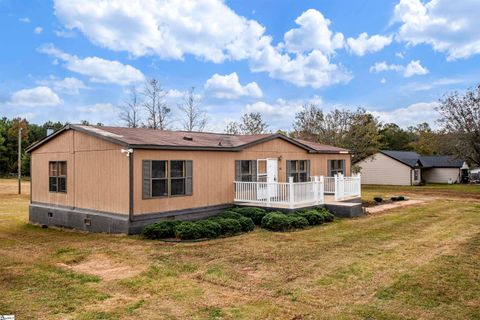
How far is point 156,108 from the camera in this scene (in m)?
37.8

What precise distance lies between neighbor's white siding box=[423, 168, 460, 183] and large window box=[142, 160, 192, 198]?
39328 mm

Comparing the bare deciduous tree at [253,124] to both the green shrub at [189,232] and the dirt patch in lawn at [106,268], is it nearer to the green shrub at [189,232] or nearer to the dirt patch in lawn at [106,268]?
the green shrub at [189,232]

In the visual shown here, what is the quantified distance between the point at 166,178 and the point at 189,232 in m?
2.46

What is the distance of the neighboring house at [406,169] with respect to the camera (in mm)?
39500

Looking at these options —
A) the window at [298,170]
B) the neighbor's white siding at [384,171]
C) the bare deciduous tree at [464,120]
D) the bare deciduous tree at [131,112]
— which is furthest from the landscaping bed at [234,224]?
the neighbor's white siding at [384,171]

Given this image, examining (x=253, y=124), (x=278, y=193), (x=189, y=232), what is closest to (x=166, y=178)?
(x=189, y=232)

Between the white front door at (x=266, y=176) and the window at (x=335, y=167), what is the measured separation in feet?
15.4

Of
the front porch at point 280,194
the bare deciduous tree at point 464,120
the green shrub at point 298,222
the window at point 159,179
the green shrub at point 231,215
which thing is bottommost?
the green shrub at point 298,222

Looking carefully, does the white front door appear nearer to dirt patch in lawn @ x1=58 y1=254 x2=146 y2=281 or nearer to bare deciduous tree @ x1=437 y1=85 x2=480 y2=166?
dirt patch in lawn @ x1=58 y1=254 x2=146 y2=281

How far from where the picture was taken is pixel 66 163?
549 inches

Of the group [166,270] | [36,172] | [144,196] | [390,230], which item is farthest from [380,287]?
[36,172]

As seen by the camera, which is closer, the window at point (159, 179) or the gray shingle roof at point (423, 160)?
the window at point (159, 179)

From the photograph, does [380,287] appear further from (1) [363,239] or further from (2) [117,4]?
(2) [117,4]

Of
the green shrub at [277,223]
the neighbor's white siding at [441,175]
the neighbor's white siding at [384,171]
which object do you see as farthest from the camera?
the neighbor's white siding at [441,175]
